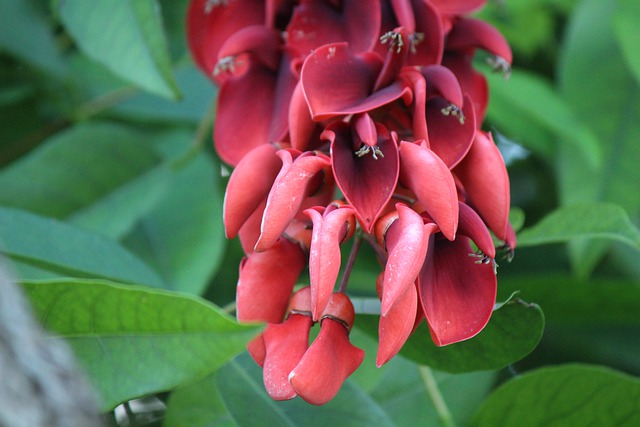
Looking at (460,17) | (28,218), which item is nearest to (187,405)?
(28,218)

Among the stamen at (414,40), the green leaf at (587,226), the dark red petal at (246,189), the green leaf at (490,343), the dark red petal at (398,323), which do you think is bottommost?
the green leaf at (587,226)

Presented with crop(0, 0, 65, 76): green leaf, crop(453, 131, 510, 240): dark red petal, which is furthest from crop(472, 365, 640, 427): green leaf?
crop(0, 0, 65, 76): green leaf

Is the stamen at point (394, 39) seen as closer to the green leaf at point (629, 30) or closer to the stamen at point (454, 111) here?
the stamen at point (454, 111)

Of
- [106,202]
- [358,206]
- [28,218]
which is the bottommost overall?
[106,202]

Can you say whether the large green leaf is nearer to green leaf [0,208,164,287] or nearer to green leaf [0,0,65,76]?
green leaf [0,208,164,287]

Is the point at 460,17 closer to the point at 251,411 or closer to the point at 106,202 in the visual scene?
the point at 251,411

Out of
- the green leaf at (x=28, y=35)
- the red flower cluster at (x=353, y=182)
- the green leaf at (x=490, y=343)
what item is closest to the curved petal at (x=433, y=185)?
the red flower cluster at (x=353, y=182)

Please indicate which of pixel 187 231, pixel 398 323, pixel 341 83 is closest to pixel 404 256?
pixel 398 323

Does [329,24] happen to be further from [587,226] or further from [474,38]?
[587,226]

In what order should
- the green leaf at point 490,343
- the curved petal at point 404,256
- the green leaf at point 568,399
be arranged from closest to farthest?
the curved petal at point 404,256 → the green leaf at point 490,343 → the green leaf at point 568,399
